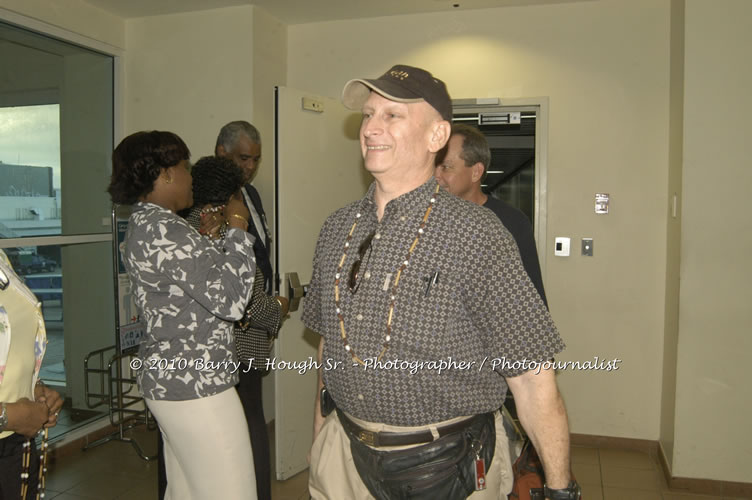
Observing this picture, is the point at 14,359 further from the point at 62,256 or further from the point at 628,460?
the point at 628,460

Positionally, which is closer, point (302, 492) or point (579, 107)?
point (302, 492)

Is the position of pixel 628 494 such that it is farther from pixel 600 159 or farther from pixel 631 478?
pixel 600 159

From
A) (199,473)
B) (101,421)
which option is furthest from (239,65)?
(199,473)

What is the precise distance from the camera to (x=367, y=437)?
128 centimetres

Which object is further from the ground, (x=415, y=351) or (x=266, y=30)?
(x=266, y=30)

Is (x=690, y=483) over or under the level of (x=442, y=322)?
under

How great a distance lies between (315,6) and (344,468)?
323 centimetres

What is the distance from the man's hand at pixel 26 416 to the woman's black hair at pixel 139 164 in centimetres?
68

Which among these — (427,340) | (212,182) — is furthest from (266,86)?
(427,340)

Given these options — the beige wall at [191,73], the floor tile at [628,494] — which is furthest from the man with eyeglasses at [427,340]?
the beige wall at [191,73]

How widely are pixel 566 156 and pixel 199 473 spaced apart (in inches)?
116

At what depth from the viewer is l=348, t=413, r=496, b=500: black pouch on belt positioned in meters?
1.22

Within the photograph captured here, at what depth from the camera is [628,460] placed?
3.58 metres

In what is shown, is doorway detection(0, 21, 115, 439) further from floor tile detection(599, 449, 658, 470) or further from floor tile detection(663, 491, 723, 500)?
floor tile detection(663, 491, 723, 500)
